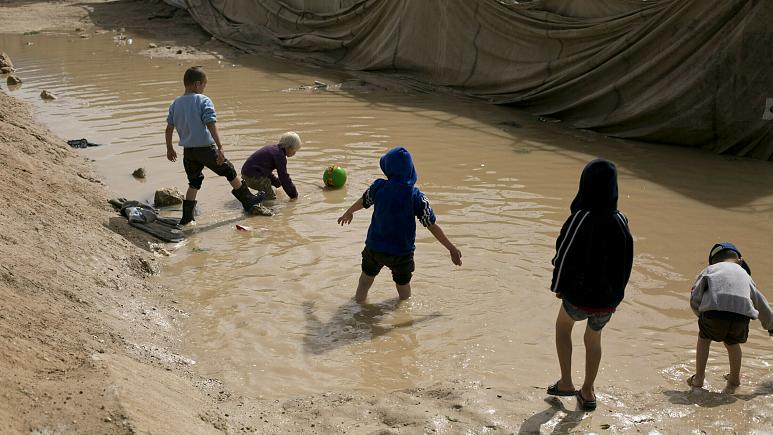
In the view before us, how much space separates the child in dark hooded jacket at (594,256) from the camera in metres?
4.81

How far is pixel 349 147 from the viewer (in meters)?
11.4

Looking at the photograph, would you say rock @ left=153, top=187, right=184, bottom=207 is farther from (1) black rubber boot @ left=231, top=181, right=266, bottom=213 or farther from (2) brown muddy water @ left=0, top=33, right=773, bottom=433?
(1) black rubber boot @ left=231, top=181, right=266, bottom=213

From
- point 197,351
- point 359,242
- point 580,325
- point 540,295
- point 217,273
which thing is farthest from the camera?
point 359,242

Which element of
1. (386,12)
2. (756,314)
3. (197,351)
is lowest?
(197,351)

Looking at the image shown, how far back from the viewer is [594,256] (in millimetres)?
4875

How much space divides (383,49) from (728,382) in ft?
40.4

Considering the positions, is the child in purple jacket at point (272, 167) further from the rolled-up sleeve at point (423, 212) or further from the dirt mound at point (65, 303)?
the rolled-up sleeve at point (423, 212)

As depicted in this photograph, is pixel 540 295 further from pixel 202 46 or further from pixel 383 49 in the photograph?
pixel 202 46

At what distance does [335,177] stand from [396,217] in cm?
315

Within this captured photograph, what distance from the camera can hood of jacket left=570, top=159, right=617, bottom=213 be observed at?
477 cm

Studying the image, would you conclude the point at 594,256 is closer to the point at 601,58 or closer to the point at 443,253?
the point at 443,253

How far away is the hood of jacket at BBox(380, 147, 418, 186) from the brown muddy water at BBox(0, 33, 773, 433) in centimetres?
108

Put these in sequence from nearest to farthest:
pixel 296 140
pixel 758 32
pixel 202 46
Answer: pixel 296 140 → pixel 758 32 → pixel 202 46

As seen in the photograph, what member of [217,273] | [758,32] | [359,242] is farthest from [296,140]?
[758,32]
